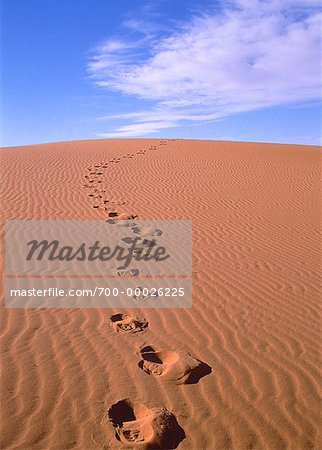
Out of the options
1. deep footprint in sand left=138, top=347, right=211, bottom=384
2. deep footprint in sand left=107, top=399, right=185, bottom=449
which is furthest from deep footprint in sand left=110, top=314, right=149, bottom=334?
deep footprint in sand left=107, top=399, right=185, bottom=449

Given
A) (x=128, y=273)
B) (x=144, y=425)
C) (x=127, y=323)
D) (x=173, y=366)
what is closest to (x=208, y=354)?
(x=173, y=366)

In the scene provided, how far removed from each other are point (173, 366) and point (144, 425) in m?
0.82

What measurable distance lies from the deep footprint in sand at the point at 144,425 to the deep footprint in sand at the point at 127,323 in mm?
1252

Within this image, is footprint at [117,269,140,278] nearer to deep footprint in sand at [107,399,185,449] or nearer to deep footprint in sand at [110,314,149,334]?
deep footprint in sand at [110,314,149,334]

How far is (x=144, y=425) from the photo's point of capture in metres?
3.04

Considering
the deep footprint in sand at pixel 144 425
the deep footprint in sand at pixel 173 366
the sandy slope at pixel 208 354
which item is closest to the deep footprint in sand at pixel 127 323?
the sandy slope at pixel 208 354

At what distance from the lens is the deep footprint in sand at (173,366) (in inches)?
144

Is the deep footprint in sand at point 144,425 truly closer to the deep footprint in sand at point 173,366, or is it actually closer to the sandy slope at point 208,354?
the sandy slope at point 208,354

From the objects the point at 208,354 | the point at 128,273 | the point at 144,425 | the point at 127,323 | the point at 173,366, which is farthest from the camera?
the point at 128,273

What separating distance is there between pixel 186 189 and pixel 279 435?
34.0 ft

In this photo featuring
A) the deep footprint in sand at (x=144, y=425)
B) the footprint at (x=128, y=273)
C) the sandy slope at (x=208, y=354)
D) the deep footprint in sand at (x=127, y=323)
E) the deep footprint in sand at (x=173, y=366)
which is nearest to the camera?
the deep footprint in sand at (x=144, y=425)

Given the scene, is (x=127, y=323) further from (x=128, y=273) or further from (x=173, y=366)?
(x=128, y=273)

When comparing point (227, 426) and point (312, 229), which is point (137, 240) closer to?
point (312, 229)

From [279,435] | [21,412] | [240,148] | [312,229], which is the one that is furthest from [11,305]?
[240,148]
